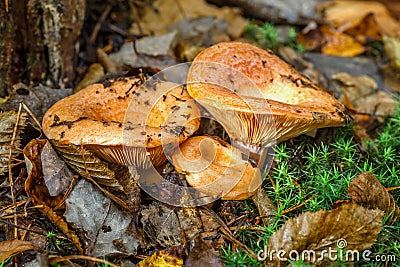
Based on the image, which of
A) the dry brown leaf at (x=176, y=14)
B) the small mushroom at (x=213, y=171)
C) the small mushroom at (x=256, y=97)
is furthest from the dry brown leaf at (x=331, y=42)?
the small mushroom at (x=213, y=171)

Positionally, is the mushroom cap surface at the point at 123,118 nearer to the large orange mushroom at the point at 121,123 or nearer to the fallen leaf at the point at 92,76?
the large orange mushroom at the point at 121,123

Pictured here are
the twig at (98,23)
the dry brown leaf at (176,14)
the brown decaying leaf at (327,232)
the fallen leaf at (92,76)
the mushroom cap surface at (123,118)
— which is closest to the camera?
the brown decaying leaf at (327,232)

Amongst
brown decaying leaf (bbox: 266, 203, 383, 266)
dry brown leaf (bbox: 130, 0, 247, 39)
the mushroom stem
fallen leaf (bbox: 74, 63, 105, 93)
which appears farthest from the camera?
dry brown leaf (bbox: 130, 0, 247, 39)

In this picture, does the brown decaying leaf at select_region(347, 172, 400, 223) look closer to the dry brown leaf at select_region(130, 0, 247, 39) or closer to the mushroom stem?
the mushroom stem

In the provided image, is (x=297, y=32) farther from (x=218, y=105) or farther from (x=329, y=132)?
(x=218, y=105)

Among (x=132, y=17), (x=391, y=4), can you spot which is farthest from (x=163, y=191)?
(x=391, y=4)

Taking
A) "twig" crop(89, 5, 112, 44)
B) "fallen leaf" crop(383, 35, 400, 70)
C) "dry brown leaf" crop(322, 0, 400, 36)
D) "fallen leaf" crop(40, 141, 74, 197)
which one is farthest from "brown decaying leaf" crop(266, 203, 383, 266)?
"dry brown leaf" crop(322, 0, 400, 36)
